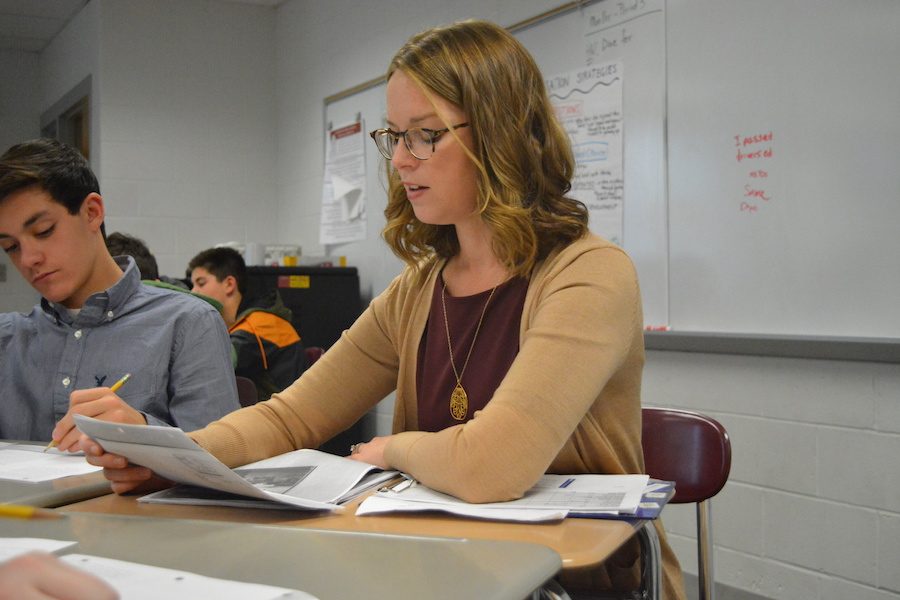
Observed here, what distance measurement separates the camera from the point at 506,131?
4.36 feet

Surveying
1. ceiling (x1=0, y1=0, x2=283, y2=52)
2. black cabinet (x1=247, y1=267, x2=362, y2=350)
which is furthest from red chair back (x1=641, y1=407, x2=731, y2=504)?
ceiling (x1=0, y1=0, x2=283, y2=52)

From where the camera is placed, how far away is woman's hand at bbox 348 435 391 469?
1210mm

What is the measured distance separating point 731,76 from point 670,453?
1512mm

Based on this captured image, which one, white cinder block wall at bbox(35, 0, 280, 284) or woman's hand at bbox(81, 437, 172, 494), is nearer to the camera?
woman's hand at bbox(81, 437, 172, 494)

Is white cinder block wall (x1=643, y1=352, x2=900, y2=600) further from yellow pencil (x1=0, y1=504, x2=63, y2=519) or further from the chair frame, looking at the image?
yellow pencil (x1=0, y1=504, x2=63, y2=519)

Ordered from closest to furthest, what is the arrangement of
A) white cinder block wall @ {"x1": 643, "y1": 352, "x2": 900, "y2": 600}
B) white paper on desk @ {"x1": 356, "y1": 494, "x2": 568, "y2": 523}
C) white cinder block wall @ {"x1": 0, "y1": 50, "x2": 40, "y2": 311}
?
1. white paper on desk @ {"x1": 356, "y1": 494, "x2": 568, "y2": 523}
2. white cinder block wall @ {"x1": 643, "y1": 352, "x2": 900, "y2": 600}
3. white cinder block wall @ {"x1": 0, "y1": 50, "x2": 40, "y2": 311}

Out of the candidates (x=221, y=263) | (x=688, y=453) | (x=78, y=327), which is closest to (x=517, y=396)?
(x=688, y=453)

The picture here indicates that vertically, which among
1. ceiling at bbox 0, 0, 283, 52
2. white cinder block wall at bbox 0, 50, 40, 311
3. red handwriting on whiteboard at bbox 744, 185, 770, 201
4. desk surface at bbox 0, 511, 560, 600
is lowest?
desk surface at bbox 0, 511, 560, 600

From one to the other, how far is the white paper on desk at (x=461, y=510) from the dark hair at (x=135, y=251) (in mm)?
2253

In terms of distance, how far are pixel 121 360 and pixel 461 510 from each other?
3.25ft

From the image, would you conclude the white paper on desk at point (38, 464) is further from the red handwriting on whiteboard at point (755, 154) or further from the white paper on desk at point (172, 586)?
the red handwriting on whiteboard at point (755, 154)

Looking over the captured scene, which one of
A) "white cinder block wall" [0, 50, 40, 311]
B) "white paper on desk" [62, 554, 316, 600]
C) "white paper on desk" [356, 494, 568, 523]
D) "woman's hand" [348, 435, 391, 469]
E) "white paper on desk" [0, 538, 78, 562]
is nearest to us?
"white paper on desk" [62, 554, 316, 600]

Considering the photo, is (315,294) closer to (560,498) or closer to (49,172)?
(49,172)

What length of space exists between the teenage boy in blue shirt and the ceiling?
4.02 metres
